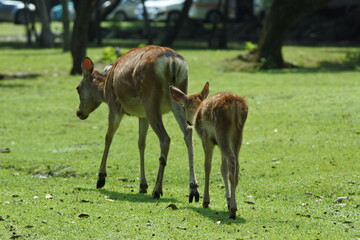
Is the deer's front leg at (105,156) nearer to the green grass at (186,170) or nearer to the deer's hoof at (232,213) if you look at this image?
the green grass at (186,170)

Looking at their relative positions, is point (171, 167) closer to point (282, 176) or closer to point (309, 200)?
point (282, 176)

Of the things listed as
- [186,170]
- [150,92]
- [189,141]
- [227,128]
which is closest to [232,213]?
[227,128]

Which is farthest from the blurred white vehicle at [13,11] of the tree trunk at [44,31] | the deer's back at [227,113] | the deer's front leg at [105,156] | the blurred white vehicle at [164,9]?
the deer's back at [227,113]

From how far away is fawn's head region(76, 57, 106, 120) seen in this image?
10891 millimetres

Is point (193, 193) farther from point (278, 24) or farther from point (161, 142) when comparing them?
point (278, 24)

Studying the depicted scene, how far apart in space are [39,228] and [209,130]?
1.99 m

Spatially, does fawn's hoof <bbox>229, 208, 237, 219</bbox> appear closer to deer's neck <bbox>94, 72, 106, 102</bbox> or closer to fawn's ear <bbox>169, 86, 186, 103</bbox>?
fawn's ear <bbox>169, 86, 186, 103</bbox>

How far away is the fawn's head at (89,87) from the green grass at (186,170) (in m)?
0.99

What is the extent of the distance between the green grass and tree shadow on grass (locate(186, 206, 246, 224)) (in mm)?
15

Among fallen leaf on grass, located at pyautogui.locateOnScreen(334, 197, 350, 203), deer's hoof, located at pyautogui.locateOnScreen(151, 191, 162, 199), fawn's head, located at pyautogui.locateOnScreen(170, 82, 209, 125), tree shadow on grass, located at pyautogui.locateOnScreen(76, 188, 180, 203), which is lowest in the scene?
tree shadow on grass, located at pyautogui.locateOnScreen(76, 188, 180, 203)

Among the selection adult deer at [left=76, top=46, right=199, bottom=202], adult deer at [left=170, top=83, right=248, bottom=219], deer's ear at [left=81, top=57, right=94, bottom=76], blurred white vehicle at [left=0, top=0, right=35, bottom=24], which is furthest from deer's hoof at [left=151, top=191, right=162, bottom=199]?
blurred white vehicle at [left=0, top=0, right=35, bottom=24]

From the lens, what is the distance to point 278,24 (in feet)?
79.9

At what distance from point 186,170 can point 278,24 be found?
14184mm

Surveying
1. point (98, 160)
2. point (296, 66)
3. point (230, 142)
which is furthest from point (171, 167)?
point (296, 66)
